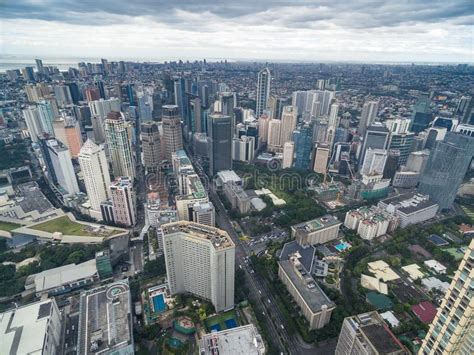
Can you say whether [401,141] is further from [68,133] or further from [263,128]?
[68,133]

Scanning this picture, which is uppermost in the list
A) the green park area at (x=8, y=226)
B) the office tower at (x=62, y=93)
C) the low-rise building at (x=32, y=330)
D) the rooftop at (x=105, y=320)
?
the office tower at (x=62, y=93)

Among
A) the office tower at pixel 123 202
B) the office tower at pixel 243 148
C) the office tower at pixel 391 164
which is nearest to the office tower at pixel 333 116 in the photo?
the office tower at pixel 391 164

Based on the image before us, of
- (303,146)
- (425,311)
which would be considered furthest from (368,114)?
(425,311)

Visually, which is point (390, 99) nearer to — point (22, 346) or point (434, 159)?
point (434, 159)

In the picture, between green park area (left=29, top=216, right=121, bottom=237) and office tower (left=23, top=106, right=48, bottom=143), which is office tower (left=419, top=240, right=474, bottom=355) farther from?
office tower (left=23, top=106, right=48, bottom=143)

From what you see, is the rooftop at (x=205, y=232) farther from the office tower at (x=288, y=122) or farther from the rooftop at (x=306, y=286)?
the office tower at (x=288, y=122)

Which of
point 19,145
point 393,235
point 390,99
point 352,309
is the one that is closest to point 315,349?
point 352,309
